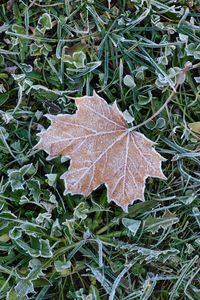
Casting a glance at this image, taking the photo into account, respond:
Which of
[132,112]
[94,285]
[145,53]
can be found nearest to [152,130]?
[132,112]

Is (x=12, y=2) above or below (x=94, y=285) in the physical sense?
above

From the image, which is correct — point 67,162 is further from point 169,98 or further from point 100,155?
point 169,98

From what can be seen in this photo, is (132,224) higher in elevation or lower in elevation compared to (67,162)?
lower

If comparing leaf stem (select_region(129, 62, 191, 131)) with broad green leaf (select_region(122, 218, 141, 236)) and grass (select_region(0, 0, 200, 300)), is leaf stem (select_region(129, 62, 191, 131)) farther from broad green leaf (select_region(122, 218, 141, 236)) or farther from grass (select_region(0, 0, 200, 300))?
broad green leaf (select_region(122, 218, 141, 236))

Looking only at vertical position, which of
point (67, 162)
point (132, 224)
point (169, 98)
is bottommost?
point (132, 224)

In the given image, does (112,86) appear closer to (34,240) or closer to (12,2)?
(12,2)

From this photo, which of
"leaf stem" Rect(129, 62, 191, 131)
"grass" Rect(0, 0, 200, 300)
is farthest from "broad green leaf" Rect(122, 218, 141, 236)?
"leaf stem" Rect(129, 62, 191, 131)

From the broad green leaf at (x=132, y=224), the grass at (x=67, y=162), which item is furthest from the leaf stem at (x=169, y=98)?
the broad green leaf at (x=132, y=224)

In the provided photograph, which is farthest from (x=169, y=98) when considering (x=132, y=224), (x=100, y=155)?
(x=132, y=224)
